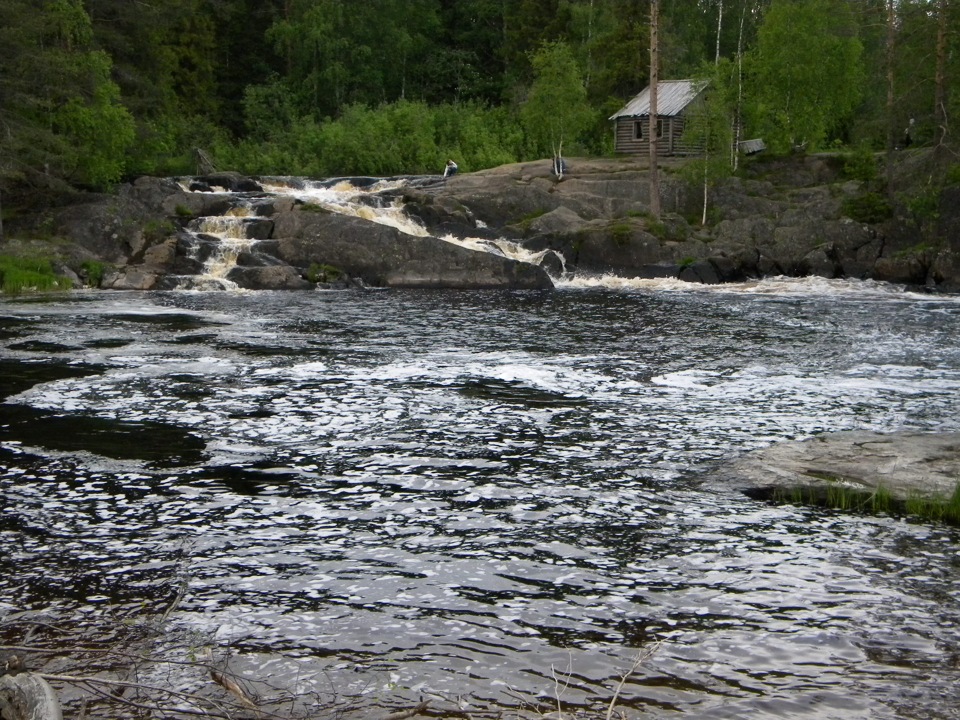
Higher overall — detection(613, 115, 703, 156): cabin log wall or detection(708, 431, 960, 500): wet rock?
detection(613, 115, 703, 156): cabin log wall

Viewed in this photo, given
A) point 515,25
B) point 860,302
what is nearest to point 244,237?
point 860,302

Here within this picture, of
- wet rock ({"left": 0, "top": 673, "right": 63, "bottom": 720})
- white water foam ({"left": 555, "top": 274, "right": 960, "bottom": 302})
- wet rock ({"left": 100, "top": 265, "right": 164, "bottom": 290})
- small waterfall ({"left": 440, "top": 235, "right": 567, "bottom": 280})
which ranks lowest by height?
wet rock ({"left": 0, "top": 673, "right": 63, "bottom": 720})

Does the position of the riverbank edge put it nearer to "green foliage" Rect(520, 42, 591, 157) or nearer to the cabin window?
"green foliage" Rect(520, 42, 591, 157)

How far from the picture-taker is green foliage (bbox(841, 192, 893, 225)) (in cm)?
4203

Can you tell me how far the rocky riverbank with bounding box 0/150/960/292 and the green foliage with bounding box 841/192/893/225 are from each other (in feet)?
0.20

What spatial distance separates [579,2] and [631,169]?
95.2 feet

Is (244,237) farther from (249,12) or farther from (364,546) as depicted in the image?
(249,12)

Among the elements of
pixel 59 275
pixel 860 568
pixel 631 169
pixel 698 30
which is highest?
pixel 698 30

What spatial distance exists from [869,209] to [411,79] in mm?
43508

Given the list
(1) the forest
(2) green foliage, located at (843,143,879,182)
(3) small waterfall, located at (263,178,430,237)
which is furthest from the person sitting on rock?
(2) green foliage, located at (843,143,879,182)

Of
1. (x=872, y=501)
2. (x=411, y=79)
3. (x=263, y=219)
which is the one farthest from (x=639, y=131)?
(x=872, y=501)

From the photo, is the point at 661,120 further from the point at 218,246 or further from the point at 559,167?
the point at 218,246

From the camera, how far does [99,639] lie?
7.28 meters

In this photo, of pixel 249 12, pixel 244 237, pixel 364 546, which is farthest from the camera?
pixel 249 12
